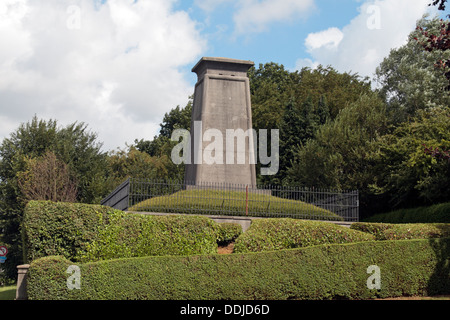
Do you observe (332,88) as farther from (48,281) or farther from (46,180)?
(48,281)

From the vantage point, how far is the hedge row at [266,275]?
1379 cm

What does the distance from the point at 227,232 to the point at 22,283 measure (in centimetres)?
679

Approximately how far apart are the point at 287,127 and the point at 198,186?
23229 mm

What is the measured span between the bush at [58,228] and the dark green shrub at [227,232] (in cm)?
420

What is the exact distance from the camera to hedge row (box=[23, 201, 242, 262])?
1530 centimetres

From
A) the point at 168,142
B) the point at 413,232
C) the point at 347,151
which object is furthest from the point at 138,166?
the point at 413,232

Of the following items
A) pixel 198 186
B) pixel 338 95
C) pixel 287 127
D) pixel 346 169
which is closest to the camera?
pixel 198 186

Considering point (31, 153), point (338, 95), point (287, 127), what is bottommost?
point (31, 153)

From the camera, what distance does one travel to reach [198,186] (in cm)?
2275

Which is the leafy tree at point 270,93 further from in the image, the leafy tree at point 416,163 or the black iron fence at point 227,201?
the black iron fence at point 227,201

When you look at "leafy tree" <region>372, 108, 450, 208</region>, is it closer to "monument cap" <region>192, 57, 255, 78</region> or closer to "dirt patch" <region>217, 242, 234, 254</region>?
"monument cap" <region>192, 57, 255, 78</region>
